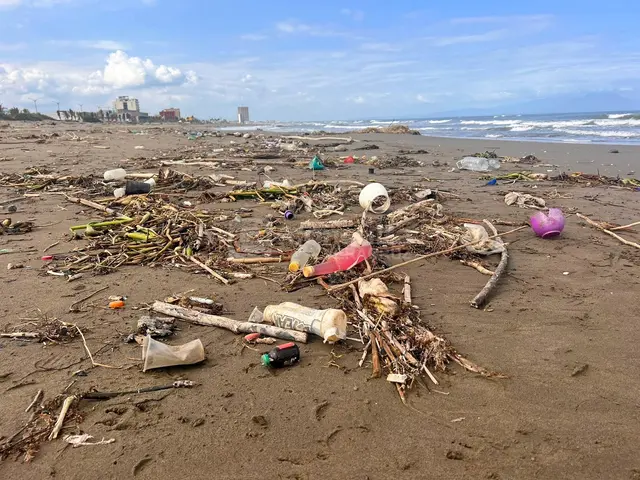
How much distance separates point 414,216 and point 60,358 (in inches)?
192

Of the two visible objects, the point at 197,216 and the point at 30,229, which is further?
the point at 197,216

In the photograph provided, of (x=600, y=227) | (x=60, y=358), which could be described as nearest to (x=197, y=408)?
(x=60, y=358)

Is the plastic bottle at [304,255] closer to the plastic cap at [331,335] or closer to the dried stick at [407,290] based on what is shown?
the dried stick at [407,290]

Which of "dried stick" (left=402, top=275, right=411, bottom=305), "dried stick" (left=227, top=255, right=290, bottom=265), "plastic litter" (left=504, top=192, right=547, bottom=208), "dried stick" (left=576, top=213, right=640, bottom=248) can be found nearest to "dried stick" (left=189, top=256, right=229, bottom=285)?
"dried stick" (left=227, top=255, right=290, bottom=265)

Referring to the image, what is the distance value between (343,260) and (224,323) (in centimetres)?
157

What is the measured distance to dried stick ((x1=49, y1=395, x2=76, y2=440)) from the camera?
2.17 m

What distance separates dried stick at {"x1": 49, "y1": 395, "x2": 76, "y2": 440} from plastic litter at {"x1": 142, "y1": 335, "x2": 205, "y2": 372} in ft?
1.43

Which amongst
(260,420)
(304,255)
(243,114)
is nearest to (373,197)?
(304,255)

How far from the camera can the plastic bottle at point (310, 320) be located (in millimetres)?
3096

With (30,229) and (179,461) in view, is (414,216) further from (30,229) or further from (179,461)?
(30,229)

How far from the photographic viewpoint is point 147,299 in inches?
149

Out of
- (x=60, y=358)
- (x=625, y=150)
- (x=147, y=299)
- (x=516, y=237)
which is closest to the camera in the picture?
(x=60, y=358)

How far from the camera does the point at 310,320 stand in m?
3.21

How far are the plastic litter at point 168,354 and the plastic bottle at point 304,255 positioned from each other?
1.65m
